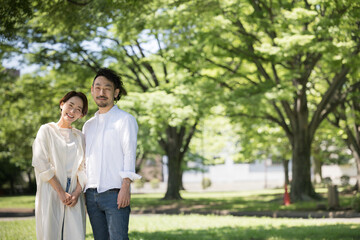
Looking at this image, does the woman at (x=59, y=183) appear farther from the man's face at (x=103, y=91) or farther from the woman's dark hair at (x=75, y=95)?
the man's face at (x=103, y=91)

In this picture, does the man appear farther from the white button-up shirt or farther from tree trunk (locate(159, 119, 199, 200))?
tree trunk (locate(159, 119, 199, 200))

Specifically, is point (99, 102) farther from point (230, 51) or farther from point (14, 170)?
point (14, 170)

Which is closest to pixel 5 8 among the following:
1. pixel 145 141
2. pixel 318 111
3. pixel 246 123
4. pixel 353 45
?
pixel 353 45

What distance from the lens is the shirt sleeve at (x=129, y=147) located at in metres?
3.95

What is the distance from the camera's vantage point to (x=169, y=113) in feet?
62.7

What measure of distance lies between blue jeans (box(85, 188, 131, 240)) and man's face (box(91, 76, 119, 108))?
798 mm

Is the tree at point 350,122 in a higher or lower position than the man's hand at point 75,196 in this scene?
higher

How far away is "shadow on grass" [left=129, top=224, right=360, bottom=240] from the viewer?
934cm

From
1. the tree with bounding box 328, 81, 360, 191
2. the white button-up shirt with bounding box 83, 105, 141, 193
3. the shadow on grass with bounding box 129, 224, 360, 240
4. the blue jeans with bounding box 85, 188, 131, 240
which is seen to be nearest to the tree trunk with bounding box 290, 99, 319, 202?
the tree with bounding box 328, 81, 360, 191

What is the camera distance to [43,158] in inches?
166

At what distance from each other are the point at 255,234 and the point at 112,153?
654 centimetres

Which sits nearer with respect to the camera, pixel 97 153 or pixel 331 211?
pixel 97 153

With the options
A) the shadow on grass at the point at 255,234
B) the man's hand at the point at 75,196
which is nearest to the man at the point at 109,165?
the man's hand at the point at 75,196

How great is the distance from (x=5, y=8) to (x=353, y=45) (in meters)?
11.6
